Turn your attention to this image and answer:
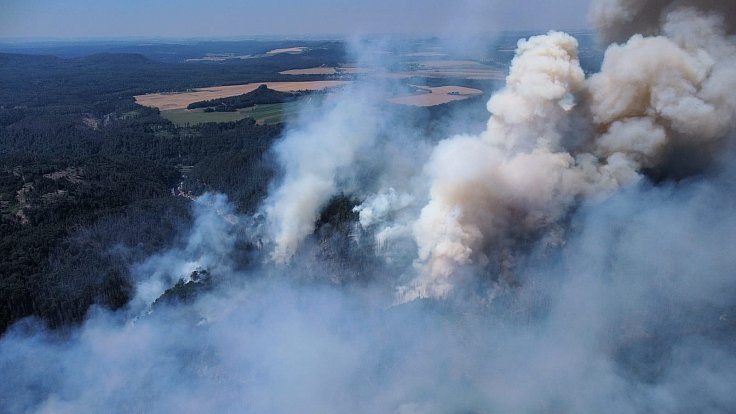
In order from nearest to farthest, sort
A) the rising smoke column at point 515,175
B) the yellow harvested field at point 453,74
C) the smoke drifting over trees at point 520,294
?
the smoke drifting over trees at point 520,294 < the rising smoke column at point 515,175 < the yellow harvested field at point 453,74

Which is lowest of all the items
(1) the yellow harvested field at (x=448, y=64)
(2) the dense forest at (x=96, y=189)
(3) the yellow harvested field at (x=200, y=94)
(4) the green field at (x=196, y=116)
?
(2) the dense forest at (x=96, y=189)

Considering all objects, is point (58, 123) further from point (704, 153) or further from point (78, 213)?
point (704, 153)

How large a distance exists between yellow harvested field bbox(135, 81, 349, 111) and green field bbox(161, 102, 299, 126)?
9935 millimetres

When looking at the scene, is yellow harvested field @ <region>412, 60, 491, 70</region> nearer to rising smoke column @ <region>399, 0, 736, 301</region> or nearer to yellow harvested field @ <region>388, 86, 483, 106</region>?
yellow harvested field @ <region>388, 86, 483, 106</region>

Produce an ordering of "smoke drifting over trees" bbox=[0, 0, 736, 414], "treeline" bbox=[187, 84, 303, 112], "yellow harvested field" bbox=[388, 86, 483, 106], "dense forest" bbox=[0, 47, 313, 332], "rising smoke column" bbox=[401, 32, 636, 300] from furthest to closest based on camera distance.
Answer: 1. "treeline" bbox=[187, 84, 303, 112]
2. "yellow harvested field" bbox=[388, 86, 483, 106]
3. "dense forest" bbox=[0, 47, 313, 332]
4. "rising smoke column" bbox=[401, 32, 636, 300]
5. "smoke drifting over trees" bbox=[0, 0, 736, 414]

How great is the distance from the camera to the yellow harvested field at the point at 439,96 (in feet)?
221

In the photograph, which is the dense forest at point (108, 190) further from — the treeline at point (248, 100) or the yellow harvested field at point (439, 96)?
the yellow harvested field at point (439, 96)

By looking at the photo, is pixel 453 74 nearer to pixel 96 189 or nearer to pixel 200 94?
pixel 96 189

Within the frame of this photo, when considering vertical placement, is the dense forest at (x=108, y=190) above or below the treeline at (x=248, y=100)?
below

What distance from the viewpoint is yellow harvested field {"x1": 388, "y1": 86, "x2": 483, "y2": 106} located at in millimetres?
67312

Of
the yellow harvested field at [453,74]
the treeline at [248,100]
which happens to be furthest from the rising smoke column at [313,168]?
the treeline at [248,100]

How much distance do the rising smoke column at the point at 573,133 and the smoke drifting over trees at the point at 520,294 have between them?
11 centimetres

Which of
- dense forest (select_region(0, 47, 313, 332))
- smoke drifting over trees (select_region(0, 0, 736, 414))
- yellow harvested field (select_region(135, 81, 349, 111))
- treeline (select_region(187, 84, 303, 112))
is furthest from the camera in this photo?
yellow harvested field (select_region(135, 81, 349, 111))

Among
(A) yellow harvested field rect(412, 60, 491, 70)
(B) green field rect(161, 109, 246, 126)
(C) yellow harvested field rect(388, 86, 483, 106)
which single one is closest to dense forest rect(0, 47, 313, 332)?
(B) green field rect(161, 109, 246, 126)
